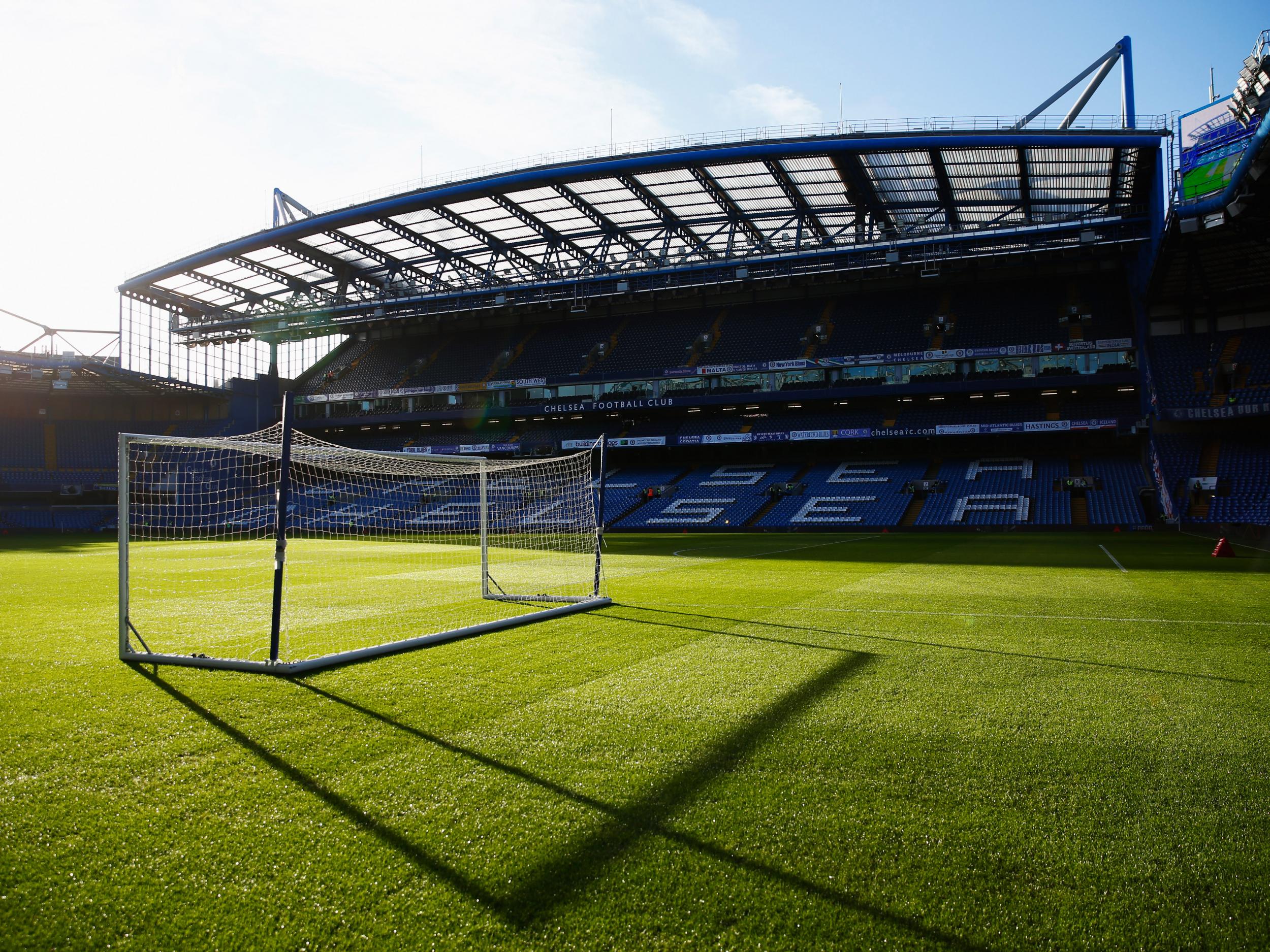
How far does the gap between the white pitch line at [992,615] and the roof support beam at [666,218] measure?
26.7 m

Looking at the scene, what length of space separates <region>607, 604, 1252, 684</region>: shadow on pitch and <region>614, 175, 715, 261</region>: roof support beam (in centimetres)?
2738

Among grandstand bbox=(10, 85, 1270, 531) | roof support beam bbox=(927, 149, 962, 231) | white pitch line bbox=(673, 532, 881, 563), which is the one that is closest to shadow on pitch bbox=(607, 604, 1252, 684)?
white pitch line bbox=(673, 532, 881, 563)

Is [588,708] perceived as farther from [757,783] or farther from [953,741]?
[953,741]

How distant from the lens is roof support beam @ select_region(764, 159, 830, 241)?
32750mm

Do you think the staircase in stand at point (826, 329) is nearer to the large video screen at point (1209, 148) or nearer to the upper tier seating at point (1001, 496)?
the upper tier seating at point (1001, 496)

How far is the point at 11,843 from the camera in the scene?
131 inches

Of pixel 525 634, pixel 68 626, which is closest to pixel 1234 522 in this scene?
pixel 525 634

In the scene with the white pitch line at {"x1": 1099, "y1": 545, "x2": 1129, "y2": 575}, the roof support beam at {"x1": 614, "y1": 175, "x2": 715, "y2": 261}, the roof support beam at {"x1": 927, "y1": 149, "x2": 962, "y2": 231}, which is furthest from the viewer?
the roof support beam at {"x1": 614, "y1": 175, "x2": 715, "y2": 261}

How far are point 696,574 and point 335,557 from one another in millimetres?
12413

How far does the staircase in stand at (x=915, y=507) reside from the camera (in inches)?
1371

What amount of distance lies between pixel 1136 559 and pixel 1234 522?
1391cm

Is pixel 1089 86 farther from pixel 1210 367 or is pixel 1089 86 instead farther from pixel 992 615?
pixel 992 615

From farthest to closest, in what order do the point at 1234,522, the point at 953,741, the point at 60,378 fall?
the point at 60,378, the point at 1234,522, the point at 953,741

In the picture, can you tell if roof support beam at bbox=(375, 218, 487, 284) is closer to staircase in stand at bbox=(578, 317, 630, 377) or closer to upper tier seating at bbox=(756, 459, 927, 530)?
staircase in stand at bbox=(578, 317, 630, 377)
